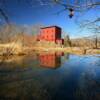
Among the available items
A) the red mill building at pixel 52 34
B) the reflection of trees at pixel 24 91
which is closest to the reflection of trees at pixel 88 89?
the reflection of trees at pixel 24 91

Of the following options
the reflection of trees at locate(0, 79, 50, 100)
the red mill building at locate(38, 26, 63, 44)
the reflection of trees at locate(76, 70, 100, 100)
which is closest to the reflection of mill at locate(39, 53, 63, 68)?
the reflection of trees at locate(76, 70, 100, 100)

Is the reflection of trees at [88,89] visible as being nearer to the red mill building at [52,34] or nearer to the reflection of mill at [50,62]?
the reflection of mill at [50,62]

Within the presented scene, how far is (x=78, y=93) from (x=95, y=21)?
373 centimetres

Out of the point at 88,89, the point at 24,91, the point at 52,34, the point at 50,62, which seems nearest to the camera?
the point at 24,91

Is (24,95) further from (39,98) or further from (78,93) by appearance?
(78,93)

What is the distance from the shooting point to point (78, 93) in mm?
6352

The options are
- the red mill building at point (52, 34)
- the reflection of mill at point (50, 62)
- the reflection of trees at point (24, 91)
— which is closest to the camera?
the reflection of trees at point (24, 91)

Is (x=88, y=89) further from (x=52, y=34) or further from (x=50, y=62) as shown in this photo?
(x=52, y=34)

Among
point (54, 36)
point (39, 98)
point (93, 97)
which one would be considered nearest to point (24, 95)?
point (39, 98)

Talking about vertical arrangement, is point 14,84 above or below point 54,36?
below

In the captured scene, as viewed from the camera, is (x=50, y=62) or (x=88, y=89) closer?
(x=88, y=89)

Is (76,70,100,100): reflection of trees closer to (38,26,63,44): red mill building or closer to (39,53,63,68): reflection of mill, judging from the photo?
(39,53,63,68): reflection of mill

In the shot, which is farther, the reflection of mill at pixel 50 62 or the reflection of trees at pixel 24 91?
the reflection of mill at pixel 50 62

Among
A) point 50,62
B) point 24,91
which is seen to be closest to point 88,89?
point 24,91
